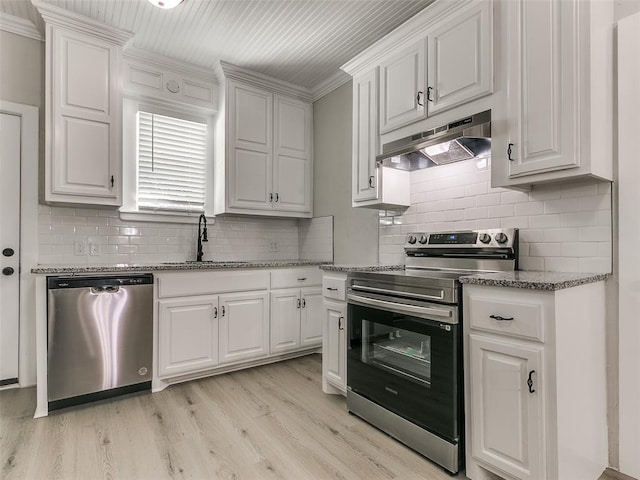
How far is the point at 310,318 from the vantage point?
350 cm

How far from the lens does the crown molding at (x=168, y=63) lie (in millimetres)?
3125

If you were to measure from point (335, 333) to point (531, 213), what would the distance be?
4.74 feet

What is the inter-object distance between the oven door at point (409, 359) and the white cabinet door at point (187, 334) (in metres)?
1.18

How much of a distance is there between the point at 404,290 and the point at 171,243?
2349mm

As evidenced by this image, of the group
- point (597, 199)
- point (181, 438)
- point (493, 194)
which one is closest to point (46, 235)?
point (181, 438)

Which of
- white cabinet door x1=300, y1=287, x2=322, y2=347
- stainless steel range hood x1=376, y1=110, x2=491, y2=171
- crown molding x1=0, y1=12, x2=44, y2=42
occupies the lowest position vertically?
white cabinet door x1=300, y1=287, x2=322, y2=347

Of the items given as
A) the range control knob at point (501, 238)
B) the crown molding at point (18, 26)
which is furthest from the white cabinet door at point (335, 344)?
the crown molding at point (18, 26)

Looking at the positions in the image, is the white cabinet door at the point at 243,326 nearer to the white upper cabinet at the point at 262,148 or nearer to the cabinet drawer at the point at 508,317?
the white upper cabinet at the point at 262,148

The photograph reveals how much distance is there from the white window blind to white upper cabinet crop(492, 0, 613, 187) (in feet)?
8.91

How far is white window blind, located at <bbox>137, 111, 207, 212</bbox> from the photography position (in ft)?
10.8

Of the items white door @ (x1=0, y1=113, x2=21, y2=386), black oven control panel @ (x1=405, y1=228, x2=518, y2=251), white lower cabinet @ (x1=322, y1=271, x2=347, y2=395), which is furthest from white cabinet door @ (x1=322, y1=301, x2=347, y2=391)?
white door @ (x1=0, y1=113, x2=21, y2=386)

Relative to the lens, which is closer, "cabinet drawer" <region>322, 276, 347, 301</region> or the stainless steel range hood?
the stainless steel range hood

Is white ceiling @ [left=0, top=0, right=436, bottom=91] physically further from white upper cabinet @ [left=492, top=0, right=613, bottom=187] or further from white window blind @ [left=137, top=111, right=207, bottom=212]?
white upper cabinet @ [left=492, top=0, right=613, bottom=187]

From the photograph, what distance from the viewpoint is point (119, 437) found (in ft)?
6.69
